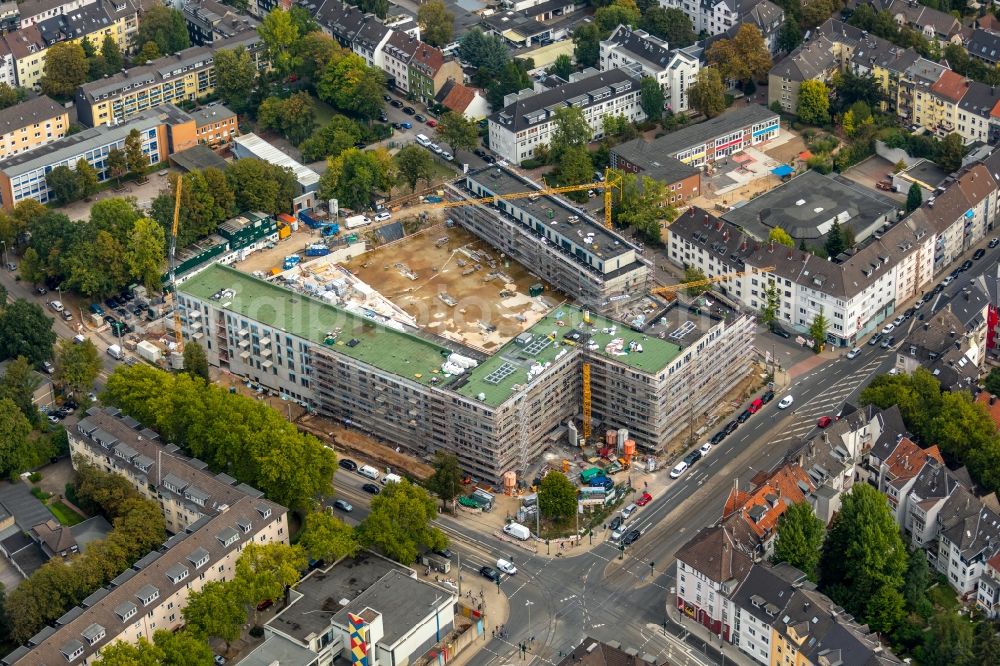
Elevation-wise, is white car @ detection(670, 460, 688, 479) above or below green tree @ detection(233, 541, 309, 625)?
below

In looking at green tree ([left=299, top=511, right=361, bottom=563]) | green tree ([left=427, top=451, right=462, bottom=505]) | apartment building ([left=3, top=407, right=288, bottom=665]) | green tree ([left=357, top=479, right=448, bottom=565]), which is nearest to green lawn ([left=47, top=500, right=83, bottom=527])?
apartment building ([left=3, top=407, right=288, bottom=665])

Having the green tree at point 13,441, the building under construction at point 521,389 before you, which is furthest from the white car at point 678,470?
the green tree at point 13,441

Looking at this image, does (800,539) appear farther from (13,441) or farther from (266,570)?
(13,441)

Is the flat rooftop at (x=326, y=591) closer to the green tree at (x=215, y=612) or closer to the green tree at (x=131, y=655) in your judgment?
the green tree at (x=215, y=612)

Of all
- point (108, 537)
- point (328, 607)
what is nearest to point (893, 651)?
point (328, 607)

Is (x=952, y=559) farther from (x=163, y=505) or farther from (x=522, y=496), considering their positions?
(x=163, y=505)

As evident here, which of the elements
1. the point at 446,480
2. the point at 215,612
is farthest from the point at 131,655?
the point at 446,480

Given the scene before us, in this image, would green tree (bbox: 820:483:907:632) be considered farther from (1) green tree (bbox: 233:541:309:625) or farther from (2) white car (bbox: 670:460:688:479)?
(1) green tree (bbox: 233:541:309:625)
